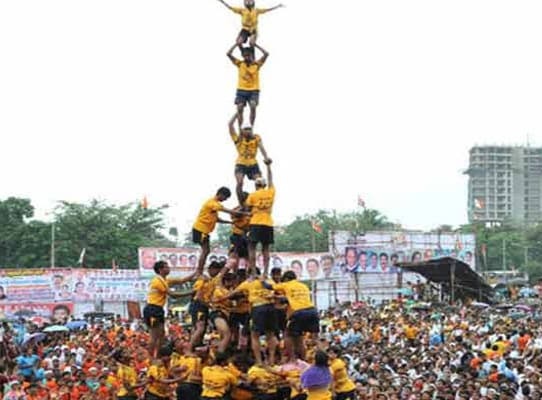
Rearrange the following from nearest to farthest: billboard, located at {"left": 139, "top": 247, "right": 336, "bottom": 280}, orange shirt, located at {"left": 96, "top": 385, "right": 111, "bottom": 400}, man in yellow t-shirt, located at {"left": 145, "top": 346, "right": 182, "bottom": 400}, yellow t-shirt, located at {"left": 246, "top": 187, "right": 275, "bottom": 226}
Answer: man in yellow t-shirt, located at {"left": 145, "top": 346, "right": 182, "bottom": 400} → yellow t-shirt, located at {"left": 246, "top": 187, "right": 275, "bottom": 226} → orange shirt, located at {"left": 96, "top": 385, "right": 111, "bottom": 400} → billboard, located at {"left": 139, "top": 247, "right": 336, "bottom": 280}

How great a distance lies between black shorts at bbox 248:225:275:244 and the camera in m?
15.6

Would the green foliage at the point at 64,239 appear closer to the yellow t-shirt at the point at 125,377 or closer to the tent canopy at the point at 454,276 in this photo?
the tent canopy at the point at 454,276

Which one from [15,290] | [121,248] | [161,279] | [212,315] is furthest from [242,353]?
[121,248]

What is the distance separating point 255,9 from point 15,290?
1180 inches

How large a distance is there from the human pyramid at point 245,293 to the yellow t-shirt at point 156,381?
289 millimetres

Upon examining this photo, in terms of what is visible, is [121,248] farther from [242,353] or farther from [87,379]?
[242,353]

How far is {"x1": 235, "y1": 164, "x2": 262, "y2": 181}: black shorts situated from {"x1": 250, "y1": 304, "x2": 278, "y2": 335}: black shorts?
3409 mm

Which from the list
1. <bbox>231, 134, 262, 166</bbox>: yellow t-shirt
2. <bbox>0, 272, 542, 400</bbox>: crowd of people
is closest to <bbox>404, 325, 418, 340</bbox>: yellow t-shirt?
<bbox>0, 272, 542, 400</bbox>: crowd of people

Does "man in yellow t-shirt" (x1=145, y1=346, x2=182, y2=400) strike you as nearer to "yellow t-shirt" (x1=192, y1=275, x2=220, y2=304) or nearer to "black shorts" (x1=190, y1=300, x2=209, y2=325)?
"black shorts" (x1=190, y1=300, x2=209, y2=325)

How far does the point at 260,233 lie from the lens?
15.6 metres

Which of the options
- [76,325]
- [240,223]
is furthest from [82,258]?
[240,223]

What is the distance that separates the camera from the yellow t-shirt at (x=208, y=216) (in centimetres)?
1596

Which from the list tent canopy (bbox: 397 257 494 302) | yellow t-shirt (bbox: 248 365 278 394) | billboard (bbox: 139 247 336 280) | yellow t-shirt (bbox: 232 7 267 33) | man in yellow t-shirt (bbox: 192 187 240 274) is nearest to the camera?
yellow t-shirt (bbox: 248 365 278 394)

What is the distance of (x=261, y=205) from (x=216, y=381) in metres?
3.03
